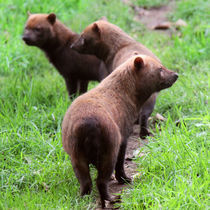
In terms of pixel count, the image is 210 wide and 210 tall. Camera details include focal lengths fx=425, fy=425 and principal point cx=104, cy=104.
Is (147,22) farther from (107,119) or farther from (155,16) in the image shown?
(107,119)

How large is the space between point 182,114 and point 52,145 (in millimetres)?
1871

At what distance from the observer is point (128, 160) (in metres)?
5.18

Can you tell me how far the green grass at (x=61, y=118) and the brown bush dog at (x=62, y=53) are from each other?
315 mm

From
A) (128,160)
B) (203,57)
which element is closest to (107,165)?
(128,160)

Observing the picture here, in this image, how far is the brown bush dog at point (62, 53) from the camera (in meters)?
7.03

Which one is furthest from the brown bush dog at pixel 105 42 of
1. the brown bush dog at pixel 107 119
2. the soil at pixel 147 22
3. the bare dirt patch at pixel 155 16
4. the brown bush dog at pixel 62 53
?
the bare dirt patch at pixel 155 16

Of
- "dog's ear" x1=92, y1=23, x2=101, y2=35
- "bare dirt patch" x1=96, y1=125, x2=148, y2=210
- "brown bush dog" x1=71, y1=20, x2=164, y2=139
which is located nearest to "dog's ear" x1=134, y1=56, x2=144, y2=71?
"bare dirt patch" x1=96, y1=125, x2=148, y2=210

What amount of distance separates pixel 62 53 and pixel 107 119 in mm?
3514

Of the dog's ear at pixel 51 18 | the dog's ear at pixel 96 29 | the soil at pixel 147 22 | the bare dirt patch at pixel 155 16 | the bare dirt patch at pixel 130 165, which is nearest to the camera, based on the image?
the bare dirt patch at pixel 130 165

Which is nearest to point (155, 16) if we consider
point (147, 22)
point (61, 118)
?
point (147, 22)

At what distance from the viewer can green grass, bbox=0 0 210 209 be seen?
156 inches

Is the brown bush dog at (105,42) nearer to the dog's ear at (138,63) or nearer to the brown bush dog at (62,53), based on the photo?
the brown bush dog at (62,53)

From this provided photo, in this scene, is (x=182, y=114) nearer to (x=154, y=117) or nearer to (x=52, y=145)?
(x=154, y=117)

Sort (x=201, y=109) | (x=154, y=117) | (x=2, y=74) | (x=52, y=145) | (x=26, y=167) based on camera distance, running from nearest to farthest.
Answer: (x=26, y=167) < (x=52, y=145) < (x=201, y=109) < (x=154, y=117) < (x=2, y=74)
